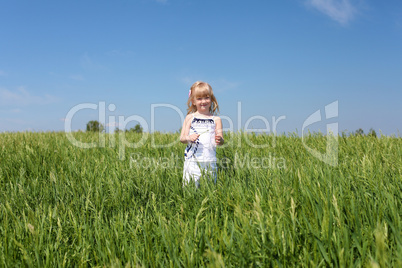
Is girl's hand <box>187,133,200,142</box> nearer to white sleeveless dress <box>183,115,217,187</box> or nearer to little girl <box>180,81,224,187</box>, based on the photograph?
little girl <box>180,81,224,187</box>

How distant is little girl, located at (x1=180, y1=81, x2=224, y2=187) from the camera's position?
12.0 ft

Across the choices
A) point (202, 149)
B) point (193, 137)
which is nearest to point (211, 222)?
point (193, 137)

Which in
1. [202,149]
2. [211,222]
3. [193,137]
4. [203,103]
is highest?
[203,103]

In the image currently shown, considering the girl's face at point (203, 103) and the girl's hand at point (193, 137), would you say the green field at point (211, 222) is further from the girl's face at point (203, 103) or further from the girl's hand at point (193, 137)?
the girl's face at point (203, 103)

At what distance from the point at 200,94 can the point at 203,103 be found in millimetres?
122

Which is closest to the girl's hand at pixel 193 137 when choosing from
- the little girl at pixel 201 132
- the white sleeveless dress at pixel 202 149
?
the little girl at pixel 201 132

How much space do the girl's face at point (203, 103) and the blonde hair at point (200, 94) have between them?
4 centimetres

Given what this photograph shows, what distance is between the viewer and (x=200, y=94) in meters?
3.84

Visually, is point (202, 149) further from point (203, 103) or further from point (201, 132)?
point (203, 103)

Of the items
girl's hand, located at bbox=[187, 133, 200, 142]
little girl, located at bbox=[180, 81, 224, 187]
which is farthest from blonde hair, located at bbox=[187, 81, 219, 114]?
girl's hand, located at bbox=[187, 133, 200, 142]

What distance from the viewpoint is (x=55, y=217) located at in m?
2.50

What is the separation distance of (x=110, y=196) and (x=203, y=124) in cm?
144

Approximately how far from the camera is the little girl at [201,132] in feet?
12.0

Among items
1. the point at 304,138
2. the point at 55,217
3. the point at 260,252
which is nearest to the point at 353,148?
the point at 304,138
